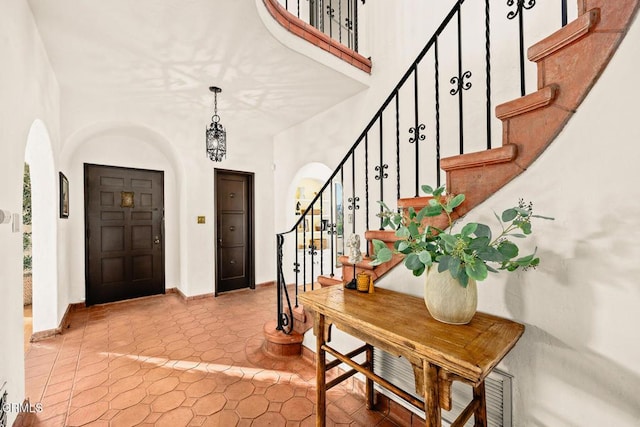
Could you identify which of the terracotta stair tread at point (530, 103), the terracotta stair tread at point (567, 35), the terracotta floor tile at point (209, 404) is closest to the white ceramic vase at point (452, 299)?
the terracotta stair tread at point (530, 103)

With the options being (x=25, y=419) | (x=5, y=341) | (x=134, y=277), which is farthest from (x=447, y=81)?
(x=134, y=277)

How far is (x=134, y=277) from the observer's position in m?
4.15

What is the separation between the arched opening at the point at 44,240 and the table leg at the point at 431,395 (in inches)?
143

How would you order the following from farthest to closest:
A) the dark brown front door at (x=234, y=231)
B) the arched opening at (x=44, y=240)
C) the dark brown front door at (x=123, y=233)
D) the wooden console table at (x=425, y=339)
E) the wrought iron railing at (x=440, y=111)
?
1. the dark brown front door at (x=234, y=231)
2. the dark brown front door at (x=123, y=233)
3. the arched opening at (x=44, y=240)
4. the wrought iron railing at (x=440, y=111)
5. the wooden console table at (x=425, y=339)

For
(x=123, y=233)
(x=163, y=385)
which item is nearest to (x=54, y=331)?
(x=123, y=233)

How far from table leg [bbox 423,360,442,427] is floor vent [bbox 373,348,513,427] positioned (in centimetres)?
48

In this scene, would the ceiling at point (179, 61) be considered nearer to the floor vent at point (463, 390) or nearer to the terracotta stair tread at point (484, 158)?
the terracotta stair tread at point (484, 158)

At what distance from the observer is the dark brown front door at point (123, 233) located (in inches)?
151

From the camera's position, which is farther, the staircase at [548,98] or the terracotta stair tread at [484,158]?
the terracotta stair tread at [484,158]

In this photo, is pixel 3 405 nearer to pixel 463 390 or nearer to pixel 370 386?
pixel 370 386

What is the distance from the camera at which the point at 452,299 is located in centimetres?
111

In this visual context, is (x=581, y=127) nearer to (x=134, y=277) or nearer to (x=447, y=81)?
(x=447, y=81)

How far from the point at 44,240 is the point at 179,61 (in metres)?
2.34

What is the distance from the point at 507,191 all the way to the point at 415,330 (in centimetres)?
74
